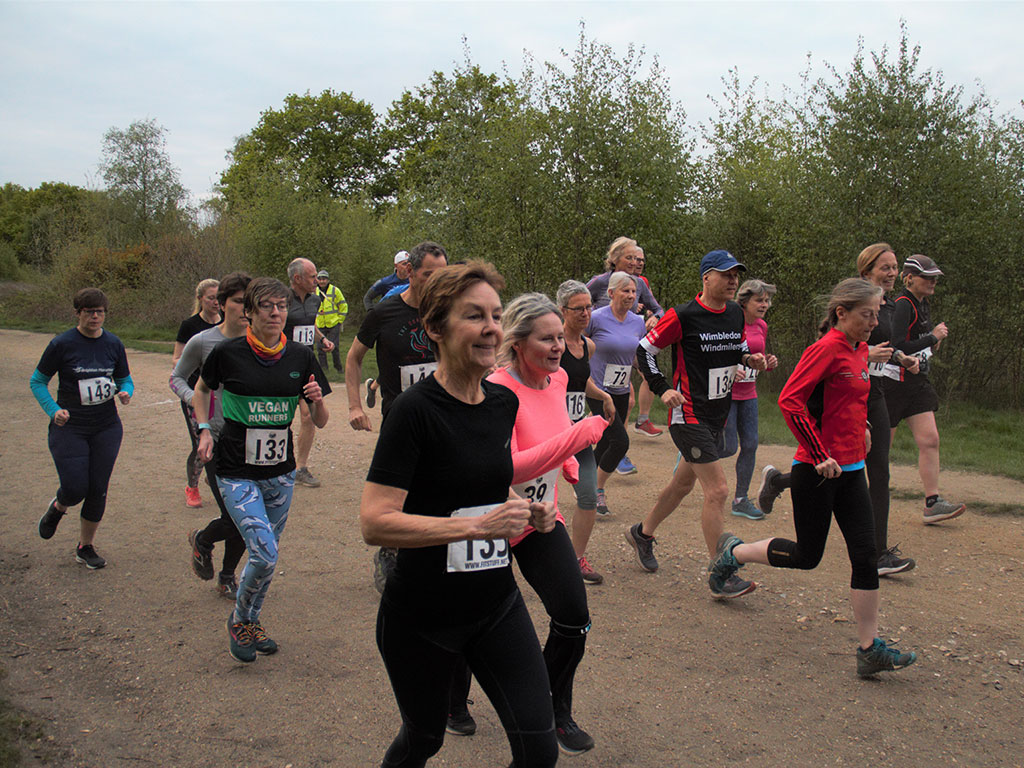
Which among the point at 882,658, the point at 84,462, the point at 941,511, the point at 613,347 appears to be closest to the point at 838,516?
the point at 882,658

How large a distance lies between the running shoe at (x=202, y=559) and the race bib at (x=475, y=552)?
3.48 m

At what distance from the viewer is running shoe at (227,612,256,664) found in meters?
4.78

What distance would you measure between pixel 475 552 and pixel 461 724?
67.0 inches

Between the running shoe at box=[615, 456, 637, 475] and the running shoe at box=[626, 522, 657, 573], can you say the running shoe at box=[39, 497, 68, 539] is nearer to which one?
the running shoe at box=[626, 522, 657, 573]

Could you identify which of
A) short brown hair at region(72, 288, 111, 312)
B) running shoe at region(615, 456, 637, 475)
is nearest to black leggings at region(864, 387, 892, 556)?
running shoe at region(615, 456, 637, 475)

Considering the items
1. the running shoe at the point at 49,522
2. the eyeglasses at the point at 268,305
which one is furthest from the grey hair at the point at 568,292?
the running shoe at the point at 49,522

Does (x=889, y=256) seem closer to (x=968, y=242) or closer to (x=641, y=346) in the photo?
(x=641, y=346)

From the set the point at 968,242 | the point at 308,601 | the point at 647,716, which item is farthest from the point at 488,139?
the point at 647,716

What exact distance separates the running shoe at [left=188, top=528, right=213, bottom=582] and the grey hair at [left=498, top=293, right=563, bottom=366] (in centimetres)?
284

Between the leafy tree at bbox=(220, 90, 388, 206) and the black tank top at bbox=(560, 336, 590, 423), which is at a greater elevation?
the leafy tree at bbox=(220, 90, 388, 206)

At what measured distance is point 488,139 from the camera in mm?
16688

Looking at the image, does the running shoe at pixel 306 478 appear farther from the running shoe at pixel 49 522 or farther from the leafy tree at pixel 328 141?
the leafy tree at pixel 328 141

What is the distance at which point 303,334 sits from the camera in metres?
9.47

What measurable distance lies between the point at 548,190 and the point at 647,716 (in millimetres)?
12967
